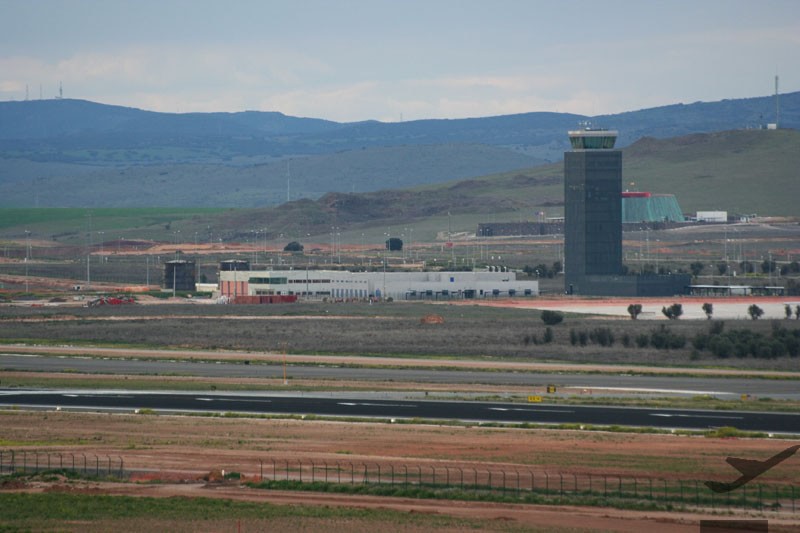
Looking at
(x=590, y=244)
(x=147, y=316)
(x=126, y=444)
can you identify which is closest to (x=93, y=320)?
(x=147, y=316)

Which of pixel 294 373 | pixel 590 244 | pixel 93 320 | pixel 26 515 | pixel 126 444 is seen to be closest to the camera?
pixel 26 515

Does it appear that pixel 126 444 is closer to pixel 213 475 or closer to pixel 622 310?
pixel 213 475

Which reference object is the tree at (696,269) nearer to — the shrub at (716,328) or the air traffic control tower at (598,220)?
the air traffic control tower at (598,220)

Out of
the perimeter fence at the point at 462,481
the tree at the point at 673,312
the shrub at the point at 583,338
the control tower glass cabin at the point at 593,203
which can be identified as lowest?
the perimeter fence at the point at 462,481

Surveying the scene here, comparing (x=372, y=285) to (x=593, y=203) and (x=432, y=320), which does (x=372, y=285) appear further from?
(x=432, y=320)

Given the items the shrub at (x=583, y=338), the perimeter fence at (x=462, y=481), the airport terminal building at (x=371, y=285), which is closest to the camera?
the perimeter fence at (x=462, y=481)

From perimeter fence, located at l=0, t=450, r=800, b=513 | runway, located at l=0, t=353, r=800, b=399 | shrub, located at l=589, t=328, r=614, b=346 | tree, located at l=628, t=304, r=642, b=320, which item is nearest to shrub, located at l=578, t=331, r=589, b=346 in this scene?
shrub, located at l=589, t=328, r=614, b=346

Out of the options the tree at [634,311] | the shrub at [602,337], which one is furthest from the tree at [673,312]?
the shrub at [602,337]
